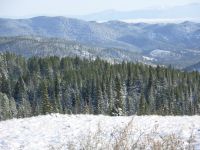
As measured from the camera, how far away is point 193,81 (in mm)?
138375

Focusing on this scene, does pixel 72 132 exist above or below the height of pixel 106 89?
above

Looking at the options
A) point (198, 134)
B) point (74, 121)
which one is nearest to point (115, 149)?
point (198, 134)

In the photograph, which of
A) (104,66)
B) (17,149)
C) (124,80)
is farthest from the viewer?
(104,66)

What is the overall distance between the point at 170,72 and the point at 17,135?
430 ft

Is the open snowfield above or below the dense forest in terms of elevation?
above

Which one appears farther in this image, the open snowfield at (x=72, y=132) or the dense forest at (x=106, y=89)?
the dense forest at (x=106, y=89)

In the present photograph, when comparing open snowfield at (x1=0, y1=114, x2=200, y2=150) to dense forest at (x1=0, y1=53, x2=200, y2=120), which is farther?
dense forest at (x1=0, y1=53, x2=200, y2=120)

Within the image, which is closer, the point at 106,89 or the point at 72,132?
the point at 72,132

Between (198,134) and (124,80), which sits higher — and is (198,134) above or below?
above

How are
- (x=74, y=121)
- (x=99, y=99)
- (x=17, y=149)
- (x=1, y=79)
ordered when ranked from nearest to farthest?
(x=17, y=149) < (x=74, y=121) < (x=99, y=99) < (x=1, y=79)

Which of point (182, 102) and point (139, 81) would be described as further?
point (139, 81)

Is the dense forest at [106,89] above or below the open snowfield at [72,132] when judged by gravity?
below

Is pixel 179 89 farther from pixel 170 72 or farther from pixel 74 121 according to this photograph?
pixel 74 121

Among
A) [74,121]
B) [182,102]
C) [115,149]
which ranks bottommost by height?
[182,102]
